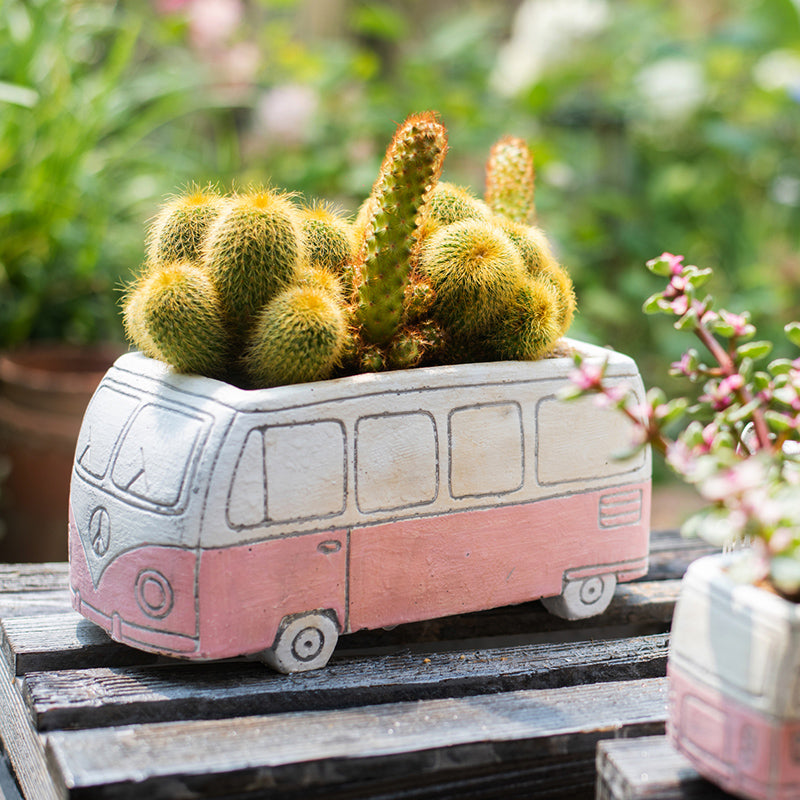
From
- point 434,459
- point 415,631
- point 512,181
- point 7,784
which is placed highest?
point 512,181

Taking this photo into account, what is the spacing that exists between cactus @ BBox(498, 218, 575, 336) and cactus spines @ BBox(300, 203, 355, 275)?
0.66ft

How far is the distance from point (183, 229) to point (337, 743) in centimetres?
60

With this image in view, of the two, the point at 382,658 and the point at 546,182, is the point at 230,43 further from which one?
the point at 382,658

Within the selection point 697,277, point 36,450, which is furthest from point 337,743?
point 36,450

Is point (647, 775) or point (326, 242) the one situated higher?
point (326, 242)

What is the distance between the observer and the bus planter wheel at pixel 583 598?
121 cm

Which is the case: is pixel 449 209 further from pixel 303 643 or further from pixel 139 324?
pixel 303 643

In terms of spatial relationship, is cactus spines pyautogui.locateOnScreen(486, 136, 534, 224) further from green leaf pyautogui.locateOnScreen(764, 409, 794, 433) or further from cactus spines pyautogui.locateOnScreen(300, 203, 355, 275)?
green leaf pyautogui.locateOnScreen(764, 409, 794, 433)

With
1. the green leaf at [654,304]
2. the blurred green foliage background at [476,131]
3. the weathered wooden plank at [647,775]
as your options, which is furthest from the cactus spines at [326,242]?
the blurred green foliage background at [476,131]

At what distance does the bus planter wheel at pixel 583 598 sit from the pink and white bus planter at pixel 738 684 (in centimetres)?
36

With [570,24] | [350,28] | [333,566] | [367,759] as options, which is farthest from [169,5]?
[367,759]

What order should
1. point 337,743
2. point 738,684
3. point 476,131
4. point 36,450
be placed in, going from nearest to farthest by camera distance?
1. point 738,684
2. point 337,743
3. point 36,450
4. point 476,131

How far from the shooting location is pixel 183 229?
1149 millimetres

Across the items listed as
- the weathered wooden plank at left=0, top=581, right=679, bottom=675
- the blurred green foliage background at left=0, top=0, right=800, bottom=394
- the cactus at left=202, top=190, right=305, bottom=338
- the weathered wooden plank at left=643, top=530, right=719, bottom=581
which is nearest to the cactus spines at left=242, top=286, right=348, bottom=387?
the cactus at left=202, top=190, right=305, bottom=338
